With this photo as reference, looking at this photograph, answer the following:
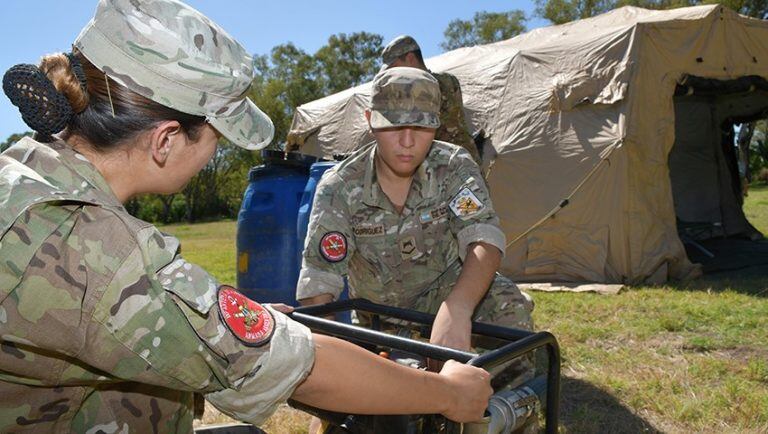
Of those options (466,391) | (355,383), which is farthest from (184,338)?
(466,391)

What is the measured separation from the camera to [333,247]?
260cm

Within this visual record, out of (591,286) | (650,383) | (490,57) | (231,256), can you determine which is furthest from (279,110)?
(650,383)

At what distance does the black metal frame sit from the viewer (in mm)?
1707

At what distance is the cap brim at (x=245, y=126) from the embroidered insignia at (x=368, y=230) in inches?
47.3

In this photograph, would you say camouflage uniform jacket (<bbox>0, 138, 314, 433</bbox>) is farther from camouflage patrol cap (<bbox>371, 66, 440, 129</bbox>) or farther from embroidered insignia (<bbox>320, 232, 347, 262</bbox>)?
camouflage patrol cap (<bbox>371, 66, 440, 129</bbox>)

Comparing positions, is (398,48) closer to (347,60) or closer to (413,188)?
(413,188)

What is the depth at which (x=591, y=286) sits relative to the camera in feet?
21.4

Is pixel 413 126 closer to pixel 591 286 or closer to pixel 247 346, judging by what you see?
pixel 247 346

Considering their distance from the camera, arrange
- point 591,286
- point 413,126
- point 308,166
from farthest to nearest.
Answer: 1. point 591,286
2. point 308,166
3. point 413,126

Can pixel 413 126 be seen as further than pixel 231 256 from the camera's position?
No

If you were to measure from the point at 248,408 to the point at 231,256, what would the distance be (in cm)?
1067

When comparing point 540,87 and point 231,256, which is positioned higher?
point 540,87

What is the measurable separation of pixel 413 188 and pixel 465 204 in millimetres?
293

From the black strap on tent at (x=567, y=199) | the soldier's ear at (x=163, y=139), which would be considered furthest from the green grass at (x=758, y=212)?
the soldier's ear at (x=163, y=139)
